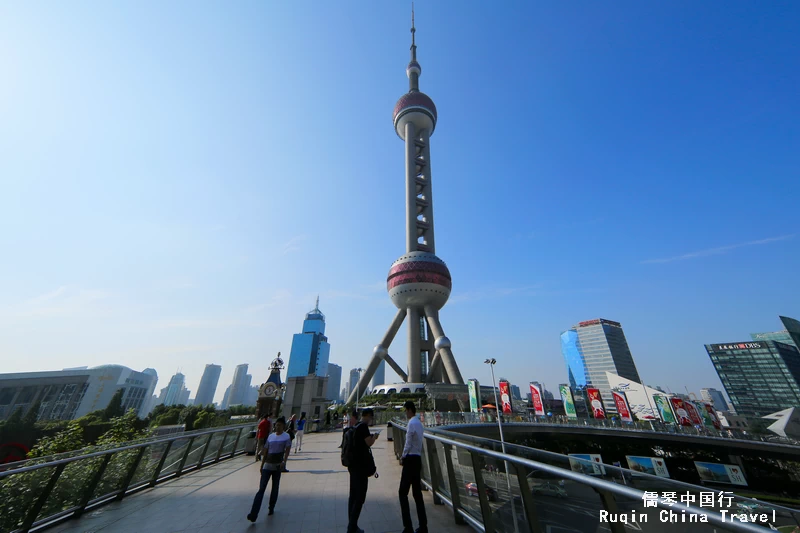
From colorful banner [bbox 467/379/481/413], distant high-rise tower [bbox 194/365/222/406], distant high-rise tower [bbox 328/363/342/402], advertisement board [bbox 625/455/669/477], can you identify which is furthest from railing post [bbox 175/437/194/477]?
distant high-rise tower [bbox 194/365/222/406]

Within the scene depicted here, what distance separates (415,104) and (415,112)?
181 centimetres

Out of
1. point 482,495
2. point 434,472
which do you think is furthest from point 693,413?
point 482,495

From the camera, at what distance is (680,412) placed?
107 feet

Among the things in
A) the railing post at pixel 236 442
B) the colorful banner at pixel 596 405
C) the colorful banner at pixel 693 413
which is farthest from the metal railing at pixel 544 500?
the colorful banner at pixel 693 413

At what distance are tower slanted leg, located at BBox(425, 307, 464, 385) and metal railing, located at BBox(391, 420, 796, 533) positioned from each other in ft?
133

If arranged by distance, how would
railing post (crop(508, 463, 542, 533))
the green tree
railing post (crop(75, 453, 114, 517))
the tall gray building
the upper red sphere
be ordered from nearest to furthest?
railing post (crop(508, 463, 542, 533)), railing post (crop(75, 453, 114, 517)), the green tree, the tall gray building, the upper red sphere

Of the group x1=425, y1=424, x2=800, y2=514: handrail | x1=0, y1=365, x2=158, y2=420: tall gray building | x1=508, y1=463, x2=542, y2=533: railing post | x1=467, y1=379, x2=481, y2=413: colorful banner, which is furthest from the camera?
x1=0, y1=365, x2=158, y2=420: tall gray building

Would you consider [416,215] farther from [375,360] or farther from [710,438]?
[710,438]

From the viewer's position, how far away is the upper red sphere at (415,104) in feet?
205

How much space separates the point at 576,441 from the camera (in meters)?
31.1

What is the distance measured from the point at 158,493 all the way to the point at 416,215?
2106 inches

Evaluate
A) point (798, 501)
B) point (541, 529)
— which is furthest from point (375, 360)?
point (541, 529)

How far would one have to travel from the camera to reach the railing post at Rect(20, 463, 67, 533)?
173 inches

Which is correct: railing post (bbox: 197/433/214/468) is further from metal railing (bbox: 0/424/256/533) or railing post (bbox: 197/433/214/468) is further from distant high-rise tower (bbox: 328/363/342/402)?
distant high-rise tower (bbox: 328/363/342/402)
